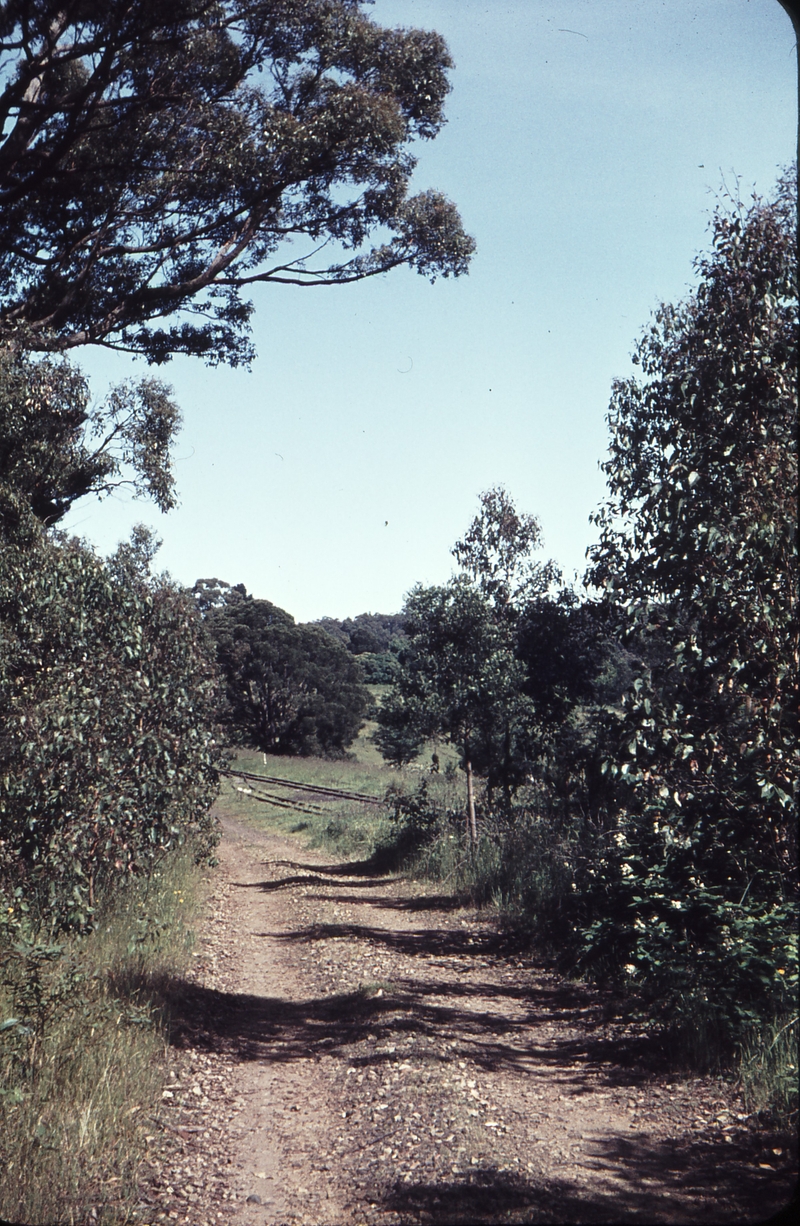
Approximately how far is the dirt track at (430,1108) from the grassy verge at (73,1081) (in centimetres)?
21

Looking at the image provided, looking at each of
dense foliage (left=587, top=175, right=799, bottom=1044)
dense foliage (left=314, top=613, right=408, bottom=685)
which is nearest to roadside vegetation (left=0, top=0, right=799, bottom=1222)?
dense foliage (left=587, top=175, right=799, bottom=1044)

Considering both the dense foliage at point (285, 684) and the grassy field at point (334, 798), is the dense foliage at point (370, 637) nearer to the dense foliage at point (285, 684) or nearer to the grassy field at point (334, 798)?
the dense foliage at point (285, 684)

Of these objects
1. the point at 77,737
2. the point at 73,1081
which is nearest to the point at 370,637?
the point at 77,737

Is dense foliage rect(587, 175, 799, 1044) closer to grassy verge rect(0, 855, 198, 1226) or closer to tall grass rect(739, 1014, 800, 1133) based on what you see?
tall grass rect(739, 1014, 800, 1133)

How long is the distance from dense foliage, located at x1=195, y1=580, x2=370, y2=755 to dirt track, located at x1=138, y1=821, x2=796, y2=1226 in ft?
143

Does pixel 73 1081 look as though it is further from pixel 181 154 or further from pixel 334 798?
pixel 334 798

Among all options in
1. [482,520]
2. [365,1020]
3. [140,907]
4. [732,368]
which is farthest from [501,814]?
[732,368]

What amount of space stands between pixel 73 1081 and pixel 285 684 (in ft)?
159

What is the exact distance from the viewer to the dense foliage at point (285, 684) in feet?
174

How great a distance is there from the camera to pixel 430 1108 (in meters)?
5.32

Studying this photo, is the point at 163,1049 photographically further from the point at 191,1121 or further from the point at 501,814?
the point at 501,814

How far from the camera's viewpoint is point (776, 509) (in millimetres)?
4609

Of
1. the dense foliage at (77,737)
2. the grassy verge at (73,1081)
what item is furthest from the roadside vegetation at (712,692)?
the dense foliage at (77,737)

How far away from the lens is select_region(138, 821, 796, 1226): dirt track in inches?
166
